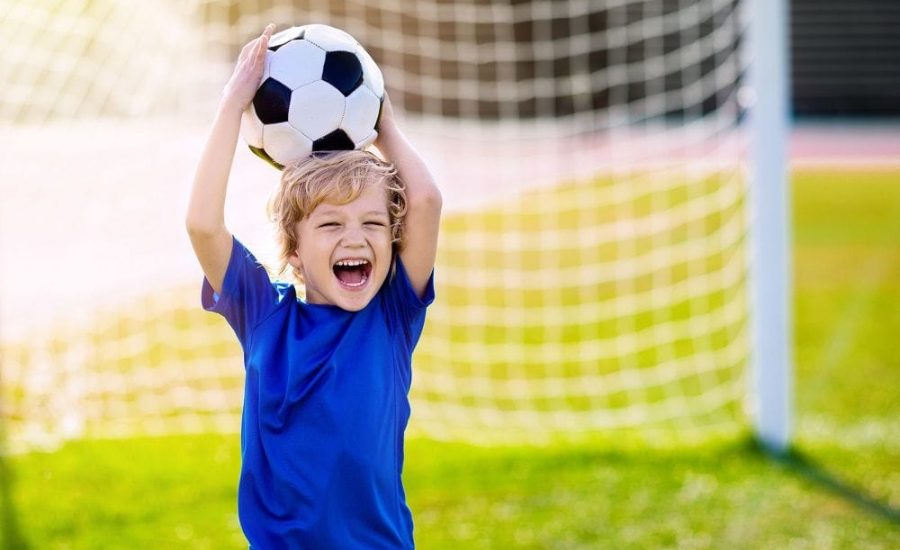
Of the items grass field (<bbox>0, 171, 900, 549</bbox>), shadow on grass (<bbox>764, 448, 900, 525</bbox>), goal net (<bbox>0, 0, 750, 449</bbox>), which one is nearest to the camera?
grass field (<bbox>0, 171, 900, 549</bbox>)

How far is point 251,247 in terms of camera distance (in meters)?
3.79

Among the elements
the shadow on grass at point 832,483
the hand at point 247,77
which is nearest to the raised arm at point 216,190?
the hand at point 247,77

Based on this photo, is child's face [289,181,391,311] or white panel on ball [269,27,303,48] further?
white panel on ball [269,27,303,48]

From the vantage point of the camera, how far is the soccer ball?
7.84 ft

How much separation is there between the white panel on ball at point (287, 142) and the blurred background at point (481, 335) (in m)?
0.16

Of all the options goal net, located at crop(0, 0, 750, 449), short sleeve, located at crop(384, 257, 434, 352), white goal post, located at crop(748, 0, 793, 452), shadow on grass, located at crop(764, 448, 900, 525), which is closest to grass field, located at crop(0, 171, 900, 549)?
shadow on grass, located at crop(764, 448, 900, 525)

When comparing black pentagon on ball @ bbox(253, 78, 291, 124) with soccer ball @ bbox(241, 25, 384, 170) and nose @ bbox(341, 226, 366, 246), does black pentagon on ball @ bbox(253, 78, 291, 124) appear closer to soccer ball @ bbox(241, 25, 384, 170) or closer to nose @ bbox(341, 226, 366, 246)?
soccer ball @ bbox(241, 25, 384, 170)

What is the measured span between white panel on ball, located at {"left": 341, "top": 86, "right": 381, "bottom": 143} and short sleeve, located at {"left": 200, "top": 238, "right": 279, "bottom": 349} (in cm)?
31

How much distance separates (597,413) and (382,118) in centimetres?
332

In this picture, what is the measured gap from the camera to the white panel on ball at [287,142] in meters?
2.39

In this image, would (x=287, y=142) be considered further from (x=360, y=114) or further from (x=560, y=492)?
(x=560, y=492)

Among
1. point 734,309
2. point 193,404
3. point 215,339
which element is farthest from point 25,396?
point 734,309

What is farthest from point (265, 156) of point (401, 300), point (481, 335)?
point (481, 335)

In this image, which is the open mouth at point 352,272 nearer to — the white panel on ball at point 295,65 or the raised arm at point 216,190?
the raised arm at point 216,190
